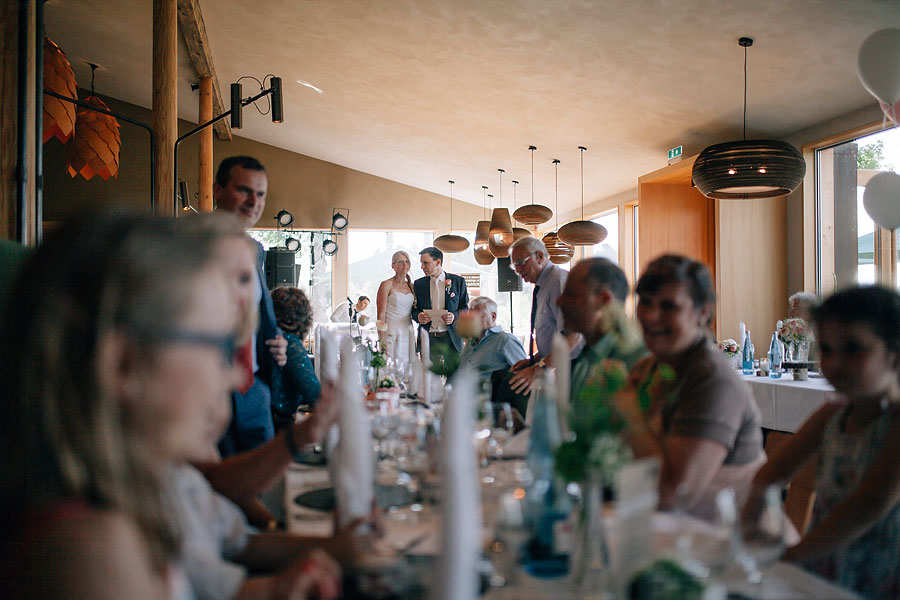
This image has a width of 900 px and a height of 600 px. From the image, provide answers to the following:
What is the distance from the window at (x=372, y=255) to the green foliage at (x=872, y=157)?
8214mm

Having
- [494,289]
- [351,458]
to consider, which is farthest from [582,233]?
[494,289]

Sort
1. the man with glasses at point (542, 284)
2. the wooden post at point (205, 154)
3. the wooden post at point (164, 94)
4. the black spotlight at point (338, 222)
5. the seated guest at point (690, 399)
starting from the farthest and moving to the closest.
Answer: the black spotlight at point (338, 222)
the wooden post at point (205, 154)
the wooden post at point (164, 94)
the man with glasses at point (542, 284)
the seated guest at point (690, 399)

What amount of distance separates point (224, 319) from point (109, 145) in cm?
585

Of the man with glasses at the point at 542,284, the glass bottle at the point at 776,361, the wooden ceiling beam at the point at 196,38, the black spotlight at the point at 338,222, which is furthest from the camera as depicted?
the black spotlight at the point at 338,222

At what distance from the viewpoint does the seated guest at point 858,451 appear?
4.19 ft

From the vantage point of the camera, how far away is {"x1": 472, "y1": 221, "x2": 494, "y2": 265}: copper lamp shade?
8766 mm

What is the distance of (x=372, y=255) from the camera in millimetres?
12695

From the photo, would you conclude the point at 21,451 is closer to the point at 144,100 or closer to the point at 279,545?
the point at 279,545

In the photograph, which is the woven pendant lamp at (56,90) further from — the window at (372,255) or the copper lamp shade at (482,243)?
the window at (372,255)

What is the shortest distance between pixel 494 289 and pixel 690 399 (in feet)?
39.9

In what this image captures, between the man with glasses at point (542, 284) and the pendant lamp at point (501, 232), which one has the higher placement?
the pendant lamp at point (501, 232)

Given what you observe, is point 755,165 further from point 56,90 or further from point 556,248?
point 556,248

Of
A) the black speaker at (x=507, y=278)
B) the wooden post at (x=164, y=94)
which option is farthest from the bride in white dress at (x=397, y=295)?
the black speaker at (x=507, y=278)

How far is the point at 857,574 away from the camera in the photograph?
1.34 metres
